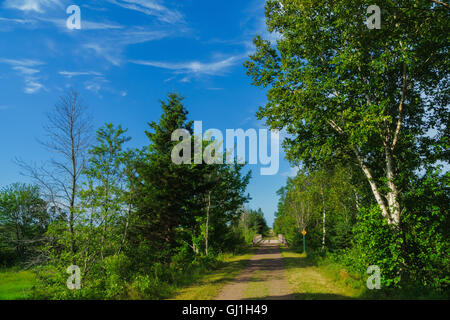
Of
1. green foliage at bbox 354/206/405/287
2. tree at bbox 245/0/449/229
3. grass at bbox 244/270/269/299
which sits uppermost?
tree at bbox 245/0/449/229

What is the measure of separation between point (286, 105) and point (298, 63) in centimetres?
229

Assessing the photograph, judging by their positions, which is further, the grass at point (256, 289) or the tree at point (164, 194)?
the tree at point (164, 194)

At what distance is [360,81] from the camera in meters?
11.1

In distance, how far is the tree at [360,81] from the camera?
9.50 meters

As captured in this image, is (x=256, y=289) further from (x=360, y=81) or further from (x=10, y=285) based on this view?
(x=10, y=285)

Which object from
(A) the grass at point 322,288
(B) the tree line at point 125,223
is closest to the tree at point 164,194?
(B) the tree line at point 125,223

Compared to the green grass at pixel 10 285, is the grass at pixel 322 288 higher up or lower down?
higher up

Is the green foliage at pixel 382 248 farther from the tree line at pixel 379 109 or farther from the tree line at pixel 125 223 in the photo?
the tree line at pixel 125 223

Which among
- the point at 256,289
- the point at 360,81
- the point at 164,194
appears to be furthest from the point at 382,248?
the point at 164,194

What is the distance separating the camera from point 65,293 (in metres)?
9.47

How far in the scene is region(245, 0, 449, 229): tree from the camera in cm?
950

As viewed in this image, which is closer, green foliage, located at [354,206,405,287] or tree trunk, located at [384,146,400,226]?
green foliage, located at [354,206,405,287]

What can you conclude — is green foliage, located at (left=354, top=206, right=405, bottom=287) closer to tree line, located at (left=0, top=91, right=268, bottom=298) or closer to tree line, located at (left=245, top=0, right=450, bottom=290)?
tree line, located at (left=245, top=0, right=450, bottom=290)

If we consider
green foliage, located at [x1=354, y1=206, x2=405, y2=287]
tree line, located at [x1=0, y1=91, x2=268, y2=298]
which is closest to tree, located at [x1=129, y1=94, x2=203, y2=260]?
tree line, located at [x1=0, y1=91, x2=268, y2=298]
